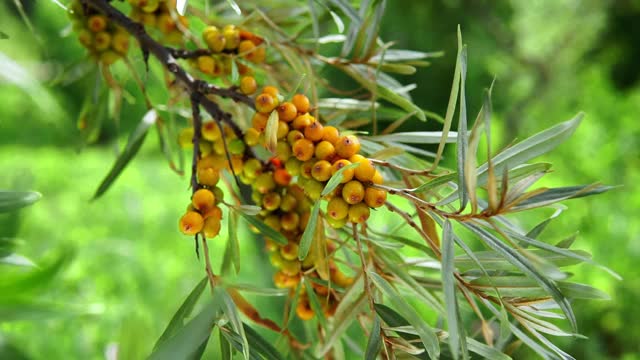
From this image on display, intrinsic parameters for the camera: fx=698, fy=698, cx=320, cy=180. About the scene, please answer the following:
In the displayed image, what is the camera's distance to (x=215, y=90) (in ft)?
1.57

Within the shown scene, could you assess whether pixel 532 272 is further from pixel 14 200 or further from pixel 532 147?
pixel 14 200

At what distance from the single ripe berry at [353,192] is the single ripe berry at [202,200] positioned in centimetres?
9

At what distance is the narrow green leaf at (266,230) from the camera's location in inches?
17.4

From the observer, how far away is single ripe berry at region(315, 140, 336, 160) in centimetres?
40

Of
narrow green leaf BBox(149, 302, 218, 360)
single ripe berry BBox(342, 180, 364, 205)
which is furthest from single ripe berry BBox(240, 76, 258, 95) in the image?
narrow green leaf BBox(149, 302, 218, 360)

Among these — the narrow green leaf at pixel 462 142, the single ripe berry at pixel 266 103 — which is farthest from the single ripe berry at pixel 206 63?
the narrow green leaf at pixel 462 142

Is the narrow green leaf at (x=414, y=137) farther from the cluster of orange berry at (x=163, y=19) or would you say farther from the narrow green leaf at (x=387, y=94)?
the cluster of orange berry at (x=163, y=19)

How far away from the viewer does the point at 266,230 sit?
44 centimetres

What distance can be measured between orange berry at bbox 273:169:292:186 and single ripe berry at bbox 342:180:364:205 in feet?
0.33

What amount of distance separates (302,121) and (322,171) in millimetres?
47

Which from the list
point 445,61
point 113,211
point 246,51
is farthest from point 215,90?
point 445,61

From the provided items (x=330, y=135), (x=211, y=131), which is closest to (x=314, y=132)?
(x=330, y=135)

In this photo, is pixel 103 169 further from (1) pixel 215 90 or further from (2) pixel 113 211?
(1) pixel 215 90

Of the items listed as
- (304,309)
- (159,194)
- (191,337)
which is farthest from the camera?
(159,194)
